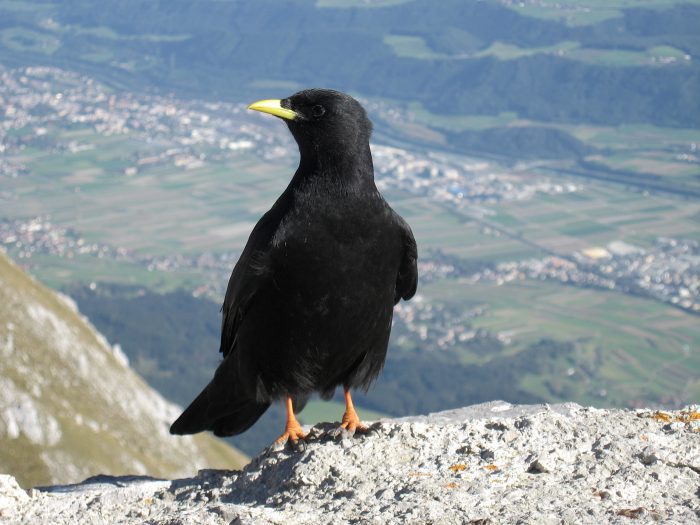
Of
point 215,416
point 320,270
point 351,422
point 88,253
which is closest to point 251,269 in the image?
point 320,270

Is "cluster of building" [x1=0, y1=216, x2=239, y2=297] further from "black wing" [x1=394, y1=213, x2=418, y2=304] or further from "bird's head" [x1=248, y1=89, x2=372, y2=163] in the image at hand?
"bird's head" [x1=248, y1=89, x2=372, y2=163]

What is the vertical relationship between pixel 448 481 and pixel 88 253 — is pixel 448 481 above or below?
above

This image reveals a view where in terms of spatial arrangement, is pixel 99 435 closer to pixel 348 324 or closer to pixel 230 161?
pixel 348 324

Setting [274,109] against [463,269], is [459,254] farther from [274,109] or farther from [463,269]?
[274,109]

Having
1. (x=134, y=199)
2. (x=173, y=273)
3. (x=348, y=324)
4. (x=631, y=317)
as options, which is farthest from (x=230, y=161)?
(x=348, y=324)

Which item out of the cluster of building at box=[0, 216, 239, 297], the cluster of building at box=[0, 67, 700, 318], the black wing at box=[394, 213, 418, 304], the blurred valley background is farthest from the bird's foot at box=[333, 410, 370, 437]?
the cluster of building at box=[0, 216, 239, 297]
